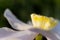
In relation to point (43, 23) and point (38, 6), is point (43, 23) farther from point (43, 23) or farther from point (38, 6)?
point (38, 6)

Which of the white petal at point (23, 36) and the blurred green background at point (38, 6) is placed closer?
the white petal at point (23, 36)

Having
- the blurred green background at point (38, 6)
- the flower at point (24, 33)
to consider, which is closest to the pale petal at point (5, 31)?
the flower at point (24, 33)

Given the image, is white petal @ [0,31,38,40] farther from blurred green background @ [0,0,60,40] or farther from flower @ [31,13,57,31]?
blurred green background @ [0,0,60,40]

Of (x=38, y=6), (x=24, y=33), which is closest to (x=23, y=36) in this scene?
(x=24, y=33)

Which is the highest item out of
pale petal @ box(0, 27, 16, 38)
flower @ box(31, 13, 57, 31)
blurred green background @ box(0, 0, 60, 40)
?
blurred green background @ box(0, 0, 60, 40)

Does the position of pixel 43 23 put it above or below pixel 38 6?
below

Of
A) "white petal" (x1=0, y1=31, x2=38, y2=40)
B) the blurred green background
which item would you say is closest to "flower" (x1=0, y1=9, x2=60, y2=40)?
"white petal" (x1=0, y1=31, x2=38, y2=40)

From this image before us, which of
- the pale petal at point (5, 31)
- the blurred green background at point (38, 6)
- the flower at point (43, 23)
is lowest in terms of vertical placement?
the pale petal at point (5, 31)

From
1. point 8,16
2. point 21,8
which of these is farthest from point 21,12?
point 8,16

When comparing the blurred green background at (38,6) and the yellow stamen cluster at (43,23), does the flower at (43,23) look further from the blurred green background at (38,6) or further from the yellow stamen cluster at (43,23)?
the blurred green background at (38,6)

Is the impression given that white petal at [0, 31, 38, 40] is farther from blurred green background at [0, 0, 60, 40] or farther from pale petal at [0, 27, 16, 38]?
blurred green background at [0, 0, 60, 40]

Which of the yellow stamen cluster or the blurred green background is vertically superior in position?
the blurred green background

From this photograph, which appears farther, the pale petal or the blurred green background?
the blurred green background
